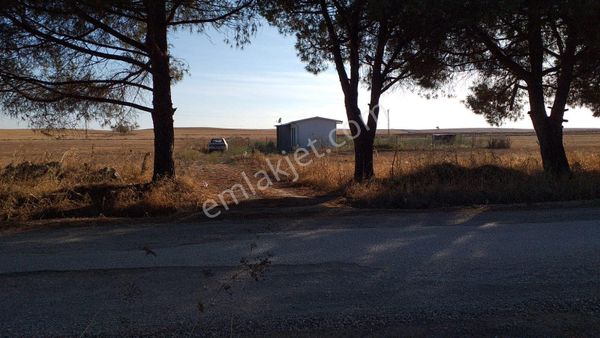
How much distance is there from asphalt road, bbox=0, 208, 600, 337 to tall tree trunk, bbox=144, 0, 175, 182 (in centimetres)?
521

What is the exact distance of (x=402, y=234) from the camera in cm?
883

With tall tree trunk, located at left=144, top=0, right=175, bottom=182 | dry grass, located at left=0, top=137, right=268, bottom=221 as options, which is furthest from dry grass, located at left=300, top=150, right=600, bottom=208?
tall tree trunk, located at left=144, top=0, right=175, bottom=182

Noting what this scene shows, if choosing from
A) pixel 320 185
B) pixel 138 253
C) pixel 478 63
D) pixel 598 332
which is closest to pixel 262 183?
pixel 320 185

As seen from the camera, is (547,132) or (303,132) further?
(303,132)

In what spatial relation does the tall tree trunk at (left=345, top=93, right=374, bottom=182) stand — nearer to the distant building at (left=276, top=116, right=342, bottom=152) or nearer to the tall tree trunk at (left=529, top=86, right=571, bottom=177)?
the tall tree trunk at (left=529, top=86, right=571, bottom=177)

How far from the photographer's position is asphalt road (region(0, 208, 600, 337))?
5086mm

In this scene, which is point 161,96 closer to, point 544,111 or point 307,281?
point 307,281

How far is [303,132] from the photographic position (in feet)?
157

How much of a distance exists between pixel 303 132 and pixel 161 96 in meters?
33.6

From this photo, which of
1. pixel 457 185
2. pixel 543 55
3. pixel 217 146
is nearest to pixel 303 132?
pixel 217 146

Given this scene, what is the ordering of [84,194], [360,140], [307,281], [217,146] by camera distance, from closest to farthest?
[307,281]
[84,194]
[360,140]
[217,146]

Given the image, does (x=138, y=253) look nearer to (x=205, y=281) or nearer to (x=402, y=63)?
(x=205, y=281)

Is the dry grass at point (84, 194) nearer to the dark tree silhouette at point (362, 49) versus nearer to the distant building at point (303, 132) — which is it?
the dark tree silhouette at point (362, 49)

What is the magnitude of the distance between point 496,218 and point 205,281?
6.23 metres
